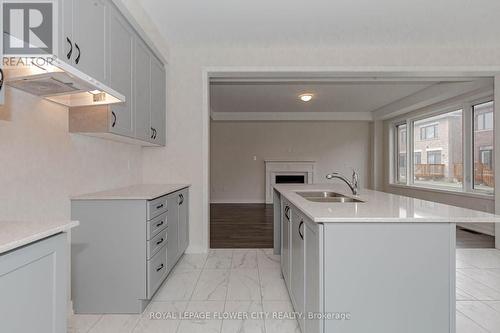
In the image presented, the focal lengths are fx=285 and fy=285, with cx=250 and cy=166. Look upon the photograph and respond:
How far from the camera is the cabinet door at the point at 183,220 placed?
10.5 feet

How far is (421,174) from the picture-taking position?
22.2 feet

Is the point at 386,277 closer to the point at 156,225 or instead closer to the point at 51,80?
the point at 156,225

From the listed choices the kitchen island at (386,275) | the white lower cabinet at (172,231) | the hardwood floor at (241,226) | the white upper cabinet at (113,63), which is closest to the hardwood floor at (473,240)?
the hardwood floor at (241,226)

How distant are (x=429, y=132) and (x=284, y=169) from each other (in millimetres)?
3646

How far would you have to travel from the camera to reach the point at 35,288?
1072 millimetres

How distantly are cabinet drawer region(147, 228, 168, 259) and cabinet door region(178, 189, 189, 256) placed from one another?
22.7 inches

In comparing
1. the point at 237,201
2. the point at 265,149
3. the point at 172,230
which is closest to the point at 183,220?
the point at 172,230

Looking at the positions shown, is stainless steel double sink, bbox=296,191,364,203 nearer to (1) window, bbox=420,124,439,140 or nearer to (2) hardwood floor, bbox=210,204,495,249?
(2) hardwood floor, bbox=210,204,495,249

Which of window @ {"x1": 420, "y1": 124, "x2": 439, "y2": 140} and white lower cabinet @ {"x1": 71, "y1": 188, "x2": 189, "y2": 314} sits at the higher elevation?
window @ {"x1": 420, "y1": 124, "x2": 439, "y2": 140}

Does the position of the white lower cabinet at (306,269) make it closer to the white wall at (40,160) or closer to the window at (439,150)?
the white wall at (40,160)

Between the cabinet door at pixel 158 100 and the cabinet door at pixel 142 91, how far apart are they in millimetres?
121

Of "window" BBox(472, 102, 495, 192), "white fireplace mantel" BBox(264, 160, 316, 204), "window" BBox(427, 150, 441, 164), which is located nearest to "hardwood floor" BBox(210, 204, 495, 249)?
"window" BBox(472, 102, 495, 192)

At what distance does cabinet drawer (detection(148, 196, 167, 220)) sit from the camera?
223cm

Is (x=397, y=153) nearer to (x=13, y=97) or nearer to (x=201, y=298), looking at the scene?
(x=201, y=298)
